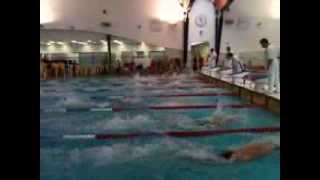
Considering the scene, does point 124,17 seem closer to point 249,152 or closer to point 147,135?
point 147,135

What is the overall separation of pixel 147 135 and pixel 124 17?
8.25 meters

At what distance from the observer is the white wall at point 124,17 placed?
11633 mm

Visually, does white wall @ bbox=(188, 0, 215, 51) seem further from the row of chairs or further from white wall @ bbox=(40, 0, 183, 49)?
the row of chairs

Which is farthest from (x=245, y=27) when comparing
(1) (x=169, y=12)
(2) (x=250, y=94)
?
(2) (x=250, y=94)

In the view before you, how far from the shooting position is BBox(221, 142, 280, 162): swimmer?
3.43 meters

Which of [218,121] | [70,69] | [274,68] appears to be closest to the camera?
[274,68]

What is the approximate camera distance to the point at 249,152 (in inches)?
142

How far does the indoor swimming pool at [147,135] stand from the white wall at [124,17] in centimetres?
355

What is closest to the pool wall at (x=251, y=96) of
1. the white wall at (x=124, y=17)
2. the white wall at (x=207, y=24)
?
the white wall at (x=207, y=24)

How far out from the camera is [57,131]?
4688mm

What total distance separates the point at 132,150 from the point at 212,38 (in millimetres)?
9027

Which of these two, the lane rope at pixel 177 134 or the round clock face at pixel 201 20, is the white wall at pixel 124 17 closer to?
the round clock face at pixel 201 20
